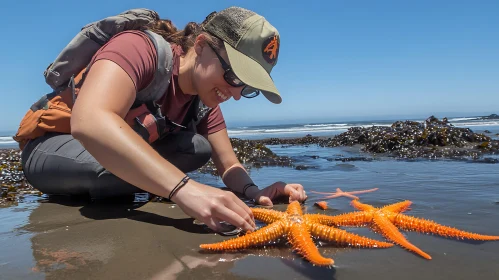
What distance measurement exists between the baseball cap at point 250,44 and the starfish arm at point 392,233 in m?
1.07

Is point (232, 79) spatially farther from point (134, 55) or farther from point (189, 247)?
point (189, 247)

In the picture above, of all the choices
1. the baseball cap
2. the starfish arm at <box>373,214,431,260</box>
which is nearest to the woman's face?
the baseball cap

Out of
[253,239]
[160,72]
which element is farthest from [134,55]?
[253,239]

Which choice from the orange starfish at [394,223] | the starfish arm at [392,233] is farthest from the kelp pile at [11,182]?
the starfish arm at [392,233]

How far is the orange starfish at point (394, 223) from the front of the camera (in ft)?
7.39

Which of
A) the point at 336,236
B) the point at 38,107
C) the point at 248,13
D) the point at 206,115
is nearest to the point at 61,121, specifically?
the point at 38,107

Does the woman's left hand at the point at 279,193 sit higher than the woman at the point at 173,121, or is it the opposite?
the woman at the point at 173,121

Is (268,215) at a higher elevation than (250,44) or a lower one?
lower

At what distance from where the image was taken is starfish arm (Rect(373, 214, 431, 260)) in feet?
6.85

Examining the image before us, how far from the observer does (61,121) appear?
11.0ft

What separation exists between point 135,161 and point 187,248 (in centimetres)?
59

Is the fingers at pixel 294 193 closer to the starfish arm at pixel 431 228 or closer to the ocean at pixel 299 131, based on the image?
the starfish arm at pixel 431 228

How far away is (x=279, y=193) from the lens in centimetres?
342

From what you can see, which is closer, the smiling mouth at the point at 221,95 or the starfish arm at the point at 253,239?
the starfish arm at the point at 253,239
